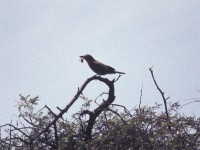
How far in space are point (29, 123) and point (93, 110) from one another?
1.20m

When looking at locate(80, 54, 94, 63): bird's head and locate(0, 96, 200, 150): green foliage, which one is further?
locate(80, 54, 94, 63): bird's head

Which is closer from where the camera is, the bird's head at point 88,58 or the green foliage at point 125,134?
the green foliage at point 125,134

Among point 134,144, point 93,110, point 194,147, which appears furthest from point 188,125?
point 93,110

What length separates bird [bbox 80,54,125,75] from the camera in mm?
7746

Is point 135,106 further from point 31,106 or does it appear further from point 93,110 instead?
point 31,106

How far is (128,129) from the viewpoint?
517 centimetres

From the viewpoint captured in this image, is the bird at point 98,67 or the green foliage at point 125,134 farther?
the bird at point 98,67

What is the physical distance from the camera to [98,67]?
773 centimetres

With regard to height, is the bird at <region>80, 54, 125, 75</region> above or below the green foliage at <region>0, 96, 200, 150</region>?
above

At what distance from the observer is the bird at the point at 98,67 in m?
7.75

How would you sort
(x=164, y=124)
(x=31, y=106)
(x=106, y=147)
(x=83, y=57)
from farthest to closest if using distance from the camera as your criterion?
(x=83, y=57) → (x=31, y=106) → (x=164, y=124) → (x=106, y=147)

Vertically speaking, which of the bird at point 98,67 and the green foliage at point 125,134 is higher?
the bird at point 98,67

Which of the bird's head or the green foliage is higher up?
the bird's head

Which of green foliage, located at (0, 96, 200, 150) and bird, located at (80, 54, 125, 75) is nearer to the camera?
green foliage, located at (0, 96, 200, 150)
